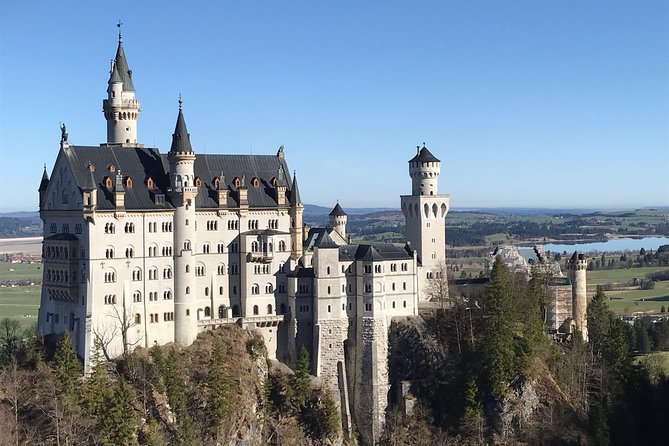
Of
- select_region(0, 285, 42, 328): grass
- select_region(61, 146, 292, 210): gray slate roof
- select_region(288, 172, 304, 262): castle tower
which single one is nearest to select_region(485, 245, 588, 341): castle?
select_region(288, 172, 304, 262): castle tower

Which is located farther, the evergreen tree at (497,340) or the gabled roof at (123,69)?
the gabled roof at (123,69)

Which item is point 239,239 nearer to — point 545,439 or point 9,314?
point 545,439

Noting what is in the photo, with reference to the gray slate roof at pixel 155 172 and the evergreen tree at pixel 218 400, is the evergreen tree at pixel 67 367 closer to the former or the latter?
the evergreen tree at pixel 218 400

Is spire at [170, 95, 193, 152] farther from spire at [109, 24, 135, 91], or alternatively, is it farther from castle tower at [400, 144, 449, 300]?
castle tower at [400, 144, 449, 300]

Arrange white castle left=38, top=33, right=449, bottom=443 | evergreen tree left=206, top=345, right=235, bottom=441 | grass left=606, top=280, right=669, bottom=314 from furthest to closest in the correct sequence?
grass left=606, top=280, right=669, bottom=314 → white castle left=38, top=33, right=449, bottom=443 → evergreen tree left=206, top=345, right=235, bottom=441

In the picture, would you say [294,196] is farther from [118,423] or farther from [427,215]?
[118,423]

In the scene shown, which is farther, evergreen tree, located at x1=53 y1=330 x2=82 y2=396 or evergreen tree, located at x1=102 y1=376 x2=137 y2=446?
evergreen tree, located at x1=53 y1=330 x2=82 y2=396

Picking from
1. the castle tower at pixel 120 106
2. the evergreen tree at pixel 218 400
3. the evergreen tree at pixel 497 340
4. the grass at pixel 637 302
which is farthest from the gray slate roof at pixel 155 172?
the grass at pixel 637 302
